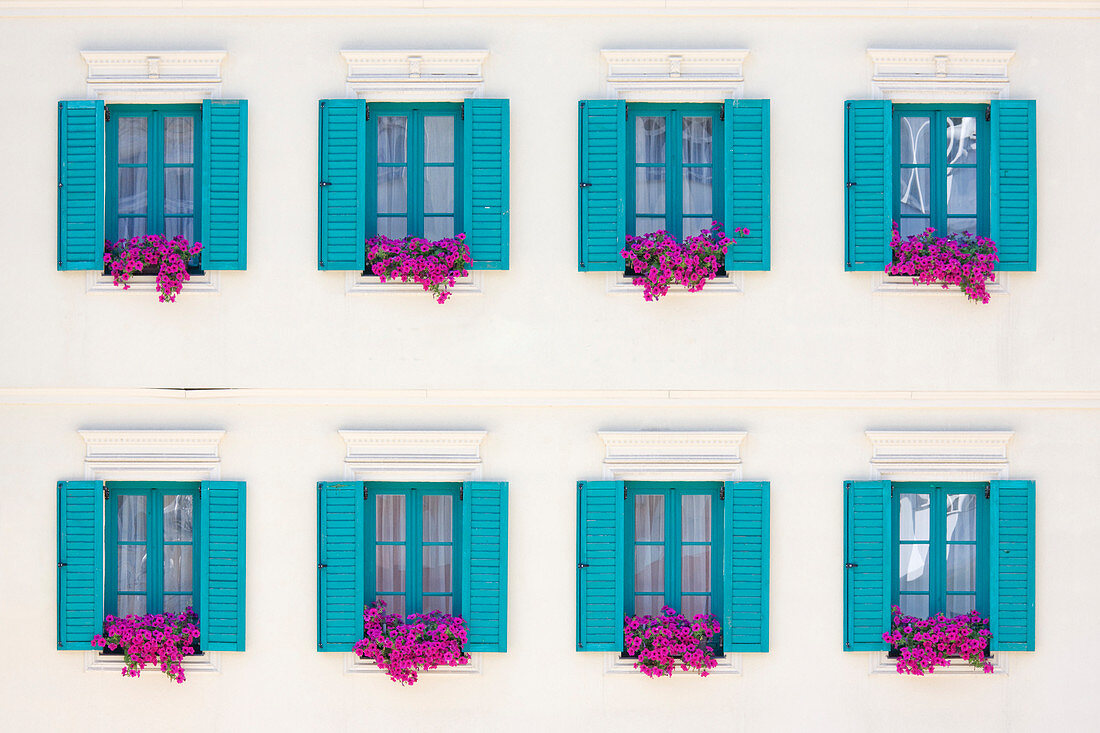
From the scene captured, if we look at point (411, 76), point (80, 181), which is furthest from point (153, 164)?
point (411, 76)

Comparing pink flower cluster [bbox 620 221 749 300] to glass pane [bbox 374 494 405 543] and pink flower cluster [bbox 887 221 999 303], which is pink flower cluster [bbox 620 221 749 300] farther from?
glass pane [bbox 374 494 405 543]

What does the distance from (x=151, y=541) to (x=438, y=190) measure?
12.9ft

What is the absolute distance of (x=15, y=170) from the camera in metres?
10.1

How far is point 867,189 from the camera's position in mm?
10023

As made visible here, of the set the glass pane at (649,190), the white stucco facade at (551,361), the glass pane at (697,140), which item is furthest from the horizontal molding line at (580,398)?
the glass pane at (697,140)

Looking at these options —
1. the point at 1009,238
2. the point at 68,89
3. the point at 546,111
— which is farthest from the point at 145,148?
the point at 1009,238

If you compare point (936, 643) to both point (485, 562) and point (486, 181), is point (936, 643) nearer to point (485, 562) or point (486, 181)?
point (485, 562)

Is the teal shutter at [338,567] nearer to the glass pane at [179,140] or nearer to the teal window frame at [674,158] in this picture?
the glass pane at [179,140]

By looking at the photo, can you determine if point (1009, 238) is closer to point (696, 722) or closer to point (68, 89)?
point (696, 722)

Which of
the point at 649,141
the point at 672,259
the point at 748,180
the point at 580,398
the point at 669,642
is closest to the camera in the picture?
the point at 672,259

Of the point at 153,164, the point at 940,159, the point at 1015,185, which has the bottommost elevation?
the point at 1015,185

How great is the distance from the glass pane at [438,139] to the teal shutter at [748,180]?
7.79 ft

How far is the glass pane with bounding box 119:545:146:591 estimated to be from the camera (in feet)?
33.7

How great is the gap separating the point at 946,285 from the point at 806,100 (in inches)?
77.7
